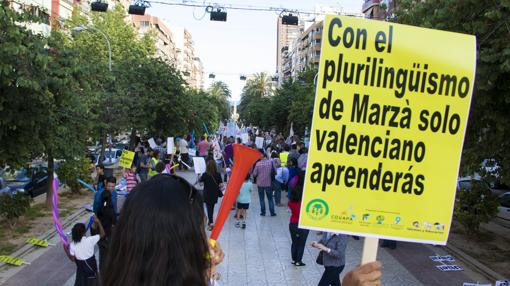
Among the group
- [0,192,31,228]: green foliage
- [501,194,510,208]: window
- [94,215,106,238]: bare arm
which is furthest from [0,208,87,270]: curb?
[501,194,510,208]: window

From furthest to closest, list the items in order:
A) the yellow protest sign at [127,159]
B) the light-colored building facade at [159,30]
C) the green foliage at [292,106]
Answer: the light-colored building facade at [159,30] → the green foliage at [292,106] → the yellow protest sign at [127,159]

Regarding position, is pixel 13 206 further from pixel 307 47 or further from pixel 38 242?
pixel 307 47

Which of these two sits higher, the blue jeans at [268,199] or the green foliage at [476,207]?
the green foliage at [476,207]

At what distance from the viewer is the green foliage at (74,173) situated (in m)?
17.2

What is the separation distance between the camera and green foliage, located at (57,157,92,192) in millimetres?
17219

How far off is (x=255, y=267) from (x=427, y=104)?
7.48 meters

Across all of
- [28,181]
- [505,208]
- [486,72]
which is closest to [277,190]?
[505,208]

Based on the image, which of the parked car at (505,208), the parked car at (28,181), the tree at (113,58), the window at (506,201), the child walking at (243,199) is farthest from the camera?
the tree at (113,58)

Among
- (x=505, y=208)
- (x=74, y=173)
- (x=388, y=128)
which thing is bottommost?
(x=74, y=173)

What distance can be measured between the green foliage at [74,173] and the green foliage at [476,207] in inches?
482

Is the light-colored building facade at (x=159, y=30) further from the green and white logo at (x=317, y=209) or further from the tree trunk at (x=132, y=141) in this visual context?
the green and white logo at (x=317, y=209)

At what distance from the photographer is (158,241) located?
1.67 meters

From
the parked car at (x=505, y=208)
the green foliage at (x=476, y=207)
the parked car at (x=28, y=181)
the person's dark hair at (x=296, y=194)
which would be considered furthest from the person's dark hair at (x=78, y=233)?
the parked car at (x=505, y=208)

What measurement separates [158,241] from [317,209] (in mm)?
1017
